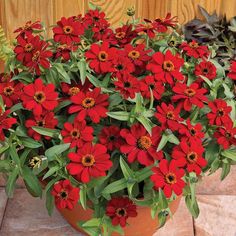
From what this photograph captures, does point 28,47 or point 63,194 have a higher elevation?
point 28,47

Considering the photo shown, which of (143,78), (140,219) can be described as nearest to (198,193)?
(140,219)

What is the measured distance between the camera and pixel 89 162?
1312mm

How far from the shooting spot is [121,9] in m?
2.49

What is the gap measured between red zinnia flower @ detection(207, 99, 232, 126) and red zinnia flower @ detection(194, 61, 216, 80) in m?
0.13

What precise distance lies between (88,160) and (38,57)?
360mm

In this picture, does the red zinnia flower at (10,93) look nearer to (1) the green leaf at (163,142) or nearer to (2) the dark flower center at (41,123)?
(2) the dark flower center at (41,123)

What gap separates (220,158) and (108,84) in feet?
1.24

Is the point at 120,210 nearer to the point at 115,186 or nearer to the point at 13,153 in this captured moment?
the point at 115,186

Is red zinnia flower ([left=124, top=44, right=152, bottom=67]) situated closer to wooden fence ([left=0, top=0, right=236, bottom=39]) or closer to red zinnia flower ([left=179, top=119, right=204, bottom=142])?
red zinnia flower ([left=179, top=119, right=204, bottom=142])

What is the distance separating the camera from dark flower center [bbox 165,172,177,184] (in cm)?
130

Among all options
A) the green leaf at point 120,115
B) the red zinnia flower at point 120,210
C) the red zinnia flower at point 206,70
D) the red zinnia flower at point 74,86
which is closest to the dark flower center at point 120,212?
the red zinnia flower at point 120,210

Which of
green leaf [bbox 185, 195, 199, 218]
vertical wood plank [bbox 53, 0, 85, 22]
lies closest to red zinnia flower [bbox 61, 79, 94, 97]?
green leaf [bbox 185, 195, 199, 218]

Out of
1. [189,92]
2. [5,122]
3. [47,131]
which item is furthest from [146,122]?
[5,122]

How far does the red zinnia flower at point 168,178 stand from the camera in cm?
Result: 129
